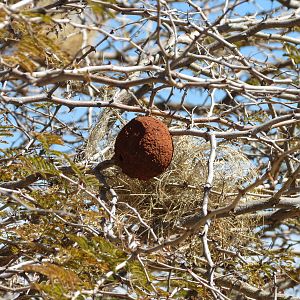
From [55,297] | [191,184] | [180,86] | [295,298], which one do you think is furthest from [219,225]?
[55,297]

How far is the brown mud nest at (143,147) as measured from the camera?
274cm

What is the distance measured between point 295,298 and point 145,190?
91 centimetres

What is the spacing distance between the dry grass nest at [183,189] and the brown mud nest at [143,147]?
277 mm

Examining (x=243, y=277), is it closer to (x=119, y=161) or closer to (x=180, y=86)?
(x=119, y=161)

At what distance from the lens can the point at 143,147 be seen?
2744 mm

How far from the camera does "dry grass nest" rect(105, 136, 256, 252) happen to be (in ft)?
10.3

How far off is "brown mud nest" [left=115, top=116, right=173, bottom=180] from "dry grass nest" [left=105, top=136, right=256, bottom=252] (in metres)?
0.28

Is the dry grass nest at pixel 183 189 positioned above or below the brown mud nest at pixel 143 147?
below

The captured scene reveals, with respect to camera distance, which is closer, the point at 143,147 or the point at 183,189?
the point at 143,147

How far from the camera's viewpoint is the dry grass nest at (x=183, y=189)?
3141mm

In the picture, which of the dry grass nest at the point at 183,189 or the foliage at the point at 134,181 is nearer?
the foliage at the point at 134,181

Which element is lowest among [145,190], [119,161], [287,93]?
[145,190]

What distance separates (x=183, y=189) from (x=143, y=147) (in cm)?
50

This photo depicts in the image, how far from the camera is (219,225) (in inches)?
128
